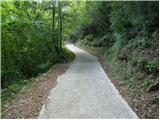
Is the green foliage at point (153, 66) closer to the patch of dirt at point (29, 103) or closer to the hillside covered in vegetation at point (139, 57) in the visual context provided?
the hillside covered in vegetation at point (139, 57)

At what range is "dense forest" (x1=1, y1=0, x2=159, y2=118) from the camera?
34.2 ft

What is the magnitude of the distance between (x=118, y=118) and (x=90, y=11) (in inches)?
945

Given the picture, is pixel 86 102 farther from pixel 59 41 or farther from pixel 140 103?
pixel 59 41

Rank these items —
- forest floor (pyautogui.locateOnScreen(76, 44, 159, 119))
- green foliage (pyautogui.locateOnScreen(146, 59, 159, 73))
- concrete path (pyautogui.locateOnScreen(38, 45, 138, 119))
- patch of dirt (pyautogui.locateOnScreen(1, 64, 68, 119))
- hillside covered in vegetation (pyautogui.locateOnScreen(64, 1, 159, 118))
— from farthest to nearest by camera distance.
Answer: green foliage (pyautogui.locateOnScreen(146, 59, 159, 73))
hillside covered in vegetation (pyautogui.locateOnScreen(64, 1, 159, 118))
patch of dirt (pyautogui.locateOnScreen(1, 64, 68, 119))
concrete path (pyautogui.locateOnScreen(38, 45, 138, 119))
forest floor (pyautogui.locateOnScreen(76, 44, 159, 119))

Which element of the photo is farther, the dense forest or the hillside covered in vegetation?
the dense forest

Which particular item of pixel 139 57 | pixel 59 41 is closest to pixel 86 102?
pixel 139 57

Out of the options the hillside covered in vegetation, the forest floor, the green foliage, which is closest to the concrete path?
the forest floor

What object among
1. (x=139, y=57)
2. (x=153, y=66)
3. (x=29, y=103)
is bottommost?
(x=29, y=103)

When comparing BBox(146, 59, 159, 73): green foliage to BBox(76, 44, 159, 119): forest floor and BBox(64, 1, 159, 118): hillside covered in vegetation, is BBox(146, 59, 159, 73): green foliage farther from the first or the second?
BBox(76, 44, 159, 119): forest floor

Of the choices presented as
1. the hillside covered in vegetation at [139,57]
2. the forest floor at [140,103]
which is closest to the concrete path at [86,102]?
the forest floor at [140,103]

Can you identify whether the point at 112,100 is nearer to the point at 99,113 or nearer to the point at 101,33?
the point at 99,113

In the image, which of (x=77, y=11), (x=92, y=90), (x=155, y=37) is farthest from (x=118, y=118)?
(x=77, y=11)

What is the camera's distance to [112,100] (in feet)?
30.8

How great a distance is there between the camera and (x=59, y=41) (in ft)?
85.7
